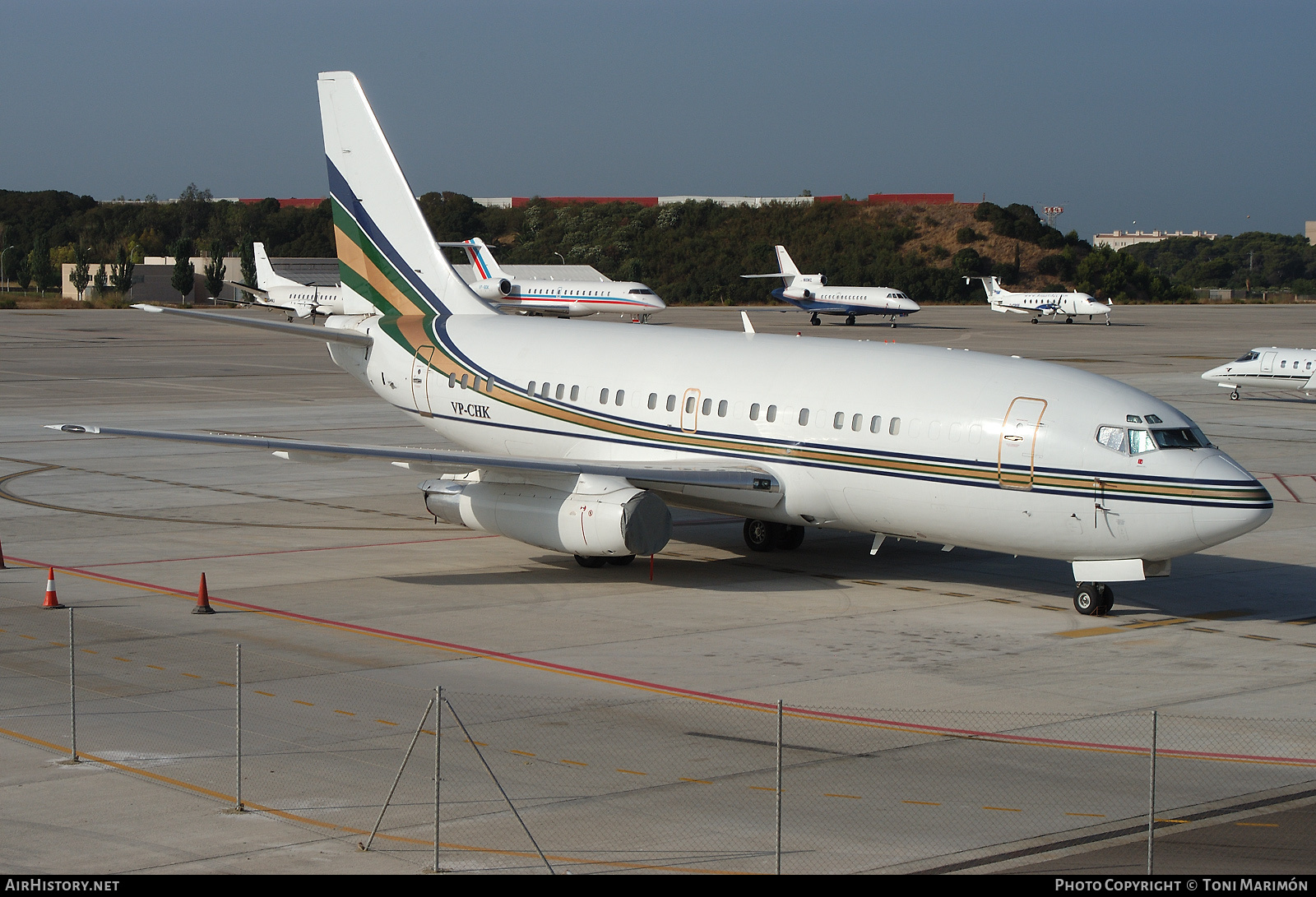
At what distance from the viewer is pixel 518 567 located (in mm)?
27594

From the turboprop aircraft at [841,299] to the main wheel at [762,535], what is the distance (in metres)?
84.4

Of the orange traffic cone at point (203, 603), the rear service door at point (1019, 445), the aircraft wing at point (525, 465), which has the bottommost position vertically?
the orange traffic cone at point (203, 603)

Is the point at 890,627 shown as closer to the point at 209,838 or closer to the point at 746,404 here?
the point at 746,404

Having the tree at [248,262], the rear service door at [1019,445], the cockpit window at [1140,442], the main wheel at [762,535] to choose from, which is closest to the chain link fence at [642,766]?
the cockpit window at [1140,442]

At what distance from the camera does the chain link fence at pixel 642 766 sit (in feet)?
43.5

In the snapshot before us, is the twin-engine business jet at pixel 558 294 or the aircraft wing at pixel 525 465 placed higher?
the twin-engine business jet at pixel 558 294

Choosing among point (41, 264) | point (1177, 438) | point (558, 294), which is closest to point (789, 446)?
point (1177, 438)

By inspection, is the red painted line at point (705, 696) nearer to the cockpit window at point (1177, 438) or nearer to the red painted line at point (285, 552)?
the red painted line at point (285, 552)

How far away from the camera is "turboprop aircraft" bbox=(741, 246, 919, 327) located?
112 metres

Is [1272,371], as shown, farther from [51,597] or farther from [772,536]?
[51,597]

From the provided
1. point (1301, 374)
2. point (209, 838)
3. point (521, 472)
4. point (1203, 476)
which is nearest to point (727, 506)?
point (521, 472)

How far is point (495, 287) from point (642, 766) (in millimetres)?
92614

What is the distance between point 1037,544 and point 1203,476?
2.77 meters

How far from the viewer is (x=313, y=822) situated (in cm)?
1359
